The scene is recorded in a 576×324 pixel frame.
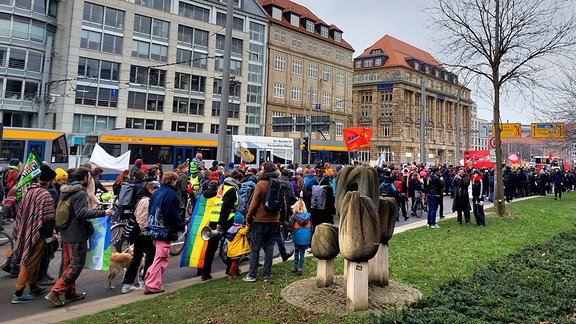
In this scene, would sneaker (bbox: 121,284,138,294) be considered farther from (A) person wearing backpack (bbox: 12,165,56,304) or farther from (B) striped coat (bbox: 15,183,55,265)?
(B) striped coat (bbox: 15,183,55,265)

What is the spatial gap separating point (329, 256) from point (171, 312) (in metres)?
2.27

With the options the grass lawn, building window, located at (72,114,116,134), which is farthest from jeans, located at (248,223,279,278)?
building window, located at (72,114,116,134)

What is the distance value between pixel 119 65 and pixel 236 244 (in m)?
42.5

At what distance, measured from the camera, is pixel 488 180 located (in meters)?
22.4

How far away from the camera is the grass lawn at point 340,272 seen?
497cm

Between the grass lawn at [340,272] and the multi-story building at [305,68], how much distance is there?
43776 mm

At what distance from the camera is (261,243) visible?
675cm

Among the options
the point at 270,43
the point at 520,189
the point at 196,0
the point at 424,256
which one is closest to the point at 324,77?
the point at 270,43

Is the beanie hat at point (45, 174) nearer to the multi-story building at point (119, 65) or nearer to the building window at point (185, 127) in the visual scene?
the multi-story building at point (119, 65)

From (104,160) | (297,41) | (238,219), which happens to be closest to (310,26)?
(297,41)

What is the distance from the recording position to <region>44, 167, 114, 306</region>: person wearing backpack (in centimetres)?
576

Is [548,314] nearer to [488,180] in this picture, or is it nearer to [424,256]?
[424,256]

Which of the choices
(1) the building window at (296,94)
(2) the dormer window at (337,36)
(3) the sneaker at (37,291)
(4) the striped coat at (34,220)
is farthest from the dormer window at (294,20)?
(3) the sneaker at (37,291)

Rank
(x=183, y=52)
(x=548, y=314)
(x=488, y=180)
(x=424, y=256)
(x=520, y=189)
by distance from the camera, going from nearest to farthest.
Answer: (x=548, y=314)
(x=424, y=256)
(x=488, y=180)
(x=520, y=189)
(x=183, y=52)
